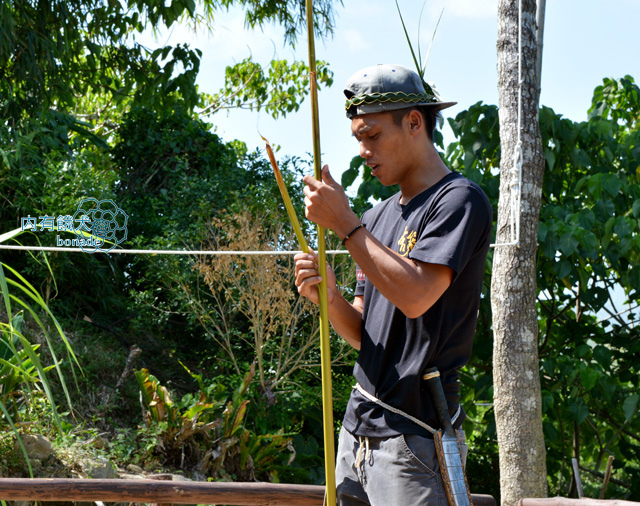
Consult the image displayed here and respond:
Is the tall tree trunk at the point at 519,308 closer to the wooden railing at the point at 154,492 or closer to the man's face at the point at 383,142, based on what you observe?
the wooden railing at the point at 154,492

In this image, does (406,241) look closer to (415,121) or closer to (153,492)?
(415,121)

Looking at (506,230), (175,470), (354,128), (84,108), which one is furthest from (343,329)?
(84,108)

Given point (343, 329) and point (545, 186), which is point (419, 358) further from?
point (545, 186)

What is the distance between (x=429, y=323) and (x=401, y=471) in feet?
0.80

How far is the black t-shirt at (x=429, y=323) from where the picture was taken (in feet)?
3.77

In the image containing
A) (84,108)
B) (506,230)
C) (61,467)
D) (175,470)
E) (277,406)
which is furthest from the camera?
(84,108)

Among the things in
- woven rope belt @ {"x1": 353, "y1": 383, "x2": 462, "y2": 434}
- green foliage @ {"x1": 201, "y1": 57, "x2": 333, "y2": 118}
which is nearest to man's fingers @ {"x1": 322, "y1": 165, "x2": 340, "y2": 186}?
woven rope belt @ {"x1": 353, "y1": 383, "x2": 462, "y2": 434}

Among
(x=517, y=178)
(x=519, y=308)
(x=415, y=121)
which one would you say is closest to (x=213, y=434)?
(x=519, y=308)

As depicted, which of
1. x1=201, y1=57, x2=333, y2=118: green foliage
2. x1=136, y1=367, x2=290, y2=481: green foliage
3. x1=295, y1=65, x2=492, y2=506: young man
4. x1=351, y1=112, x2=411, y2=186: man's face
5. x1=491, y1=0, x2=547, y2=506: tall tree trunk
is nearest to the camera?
x1=295, y1=65, x2=492, y2=506: young man

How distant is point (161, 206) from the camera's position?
558 cm

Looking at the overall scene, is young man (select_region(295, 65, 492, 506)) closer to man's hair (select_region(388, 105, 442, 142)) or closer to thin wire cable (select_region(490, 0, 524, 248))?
man's hair (select_region(388, 105, 442, 142))

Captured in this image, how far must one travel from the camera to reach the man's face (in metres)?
1.24

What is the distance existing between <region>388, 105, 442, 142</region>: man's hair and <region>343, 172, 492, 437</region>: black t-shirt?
10 centimetres

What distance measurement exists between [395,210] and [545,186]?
2.86 m
